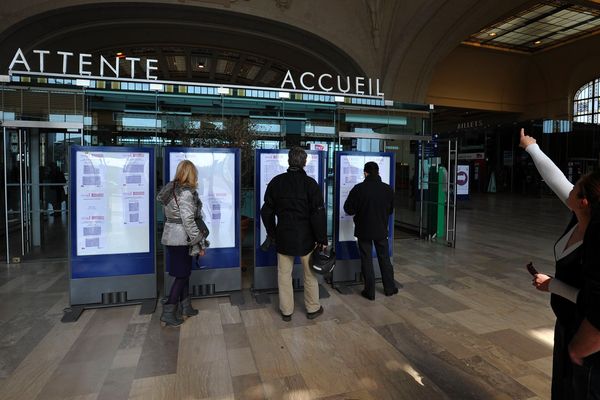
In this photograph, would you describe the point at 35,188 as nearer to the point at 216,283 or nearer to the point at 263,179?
the point at 216,283

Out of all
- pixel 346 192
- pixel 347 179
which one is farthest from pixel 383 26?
pixel 346 192

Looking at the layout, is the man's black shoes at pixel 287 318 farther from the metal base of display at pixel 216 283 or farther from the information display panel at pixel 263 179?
the information display panel at pixel 263 179

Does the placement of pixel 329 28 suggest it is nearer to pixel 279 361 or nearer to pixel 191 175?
pixel 191 175

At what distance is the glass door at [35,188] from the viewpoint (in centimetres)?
662

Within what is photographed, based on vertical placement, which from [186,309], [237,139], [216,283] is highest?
[237,139]

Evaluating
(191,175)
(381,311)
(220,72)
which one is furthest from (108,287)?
(220,72)

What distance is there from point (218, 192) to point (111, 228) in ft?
4.02

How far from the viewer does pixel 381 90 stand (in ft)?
50.7

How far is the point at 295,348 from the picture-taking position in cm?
325

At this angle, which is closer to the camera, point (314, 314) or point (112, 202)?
point (314, 314)

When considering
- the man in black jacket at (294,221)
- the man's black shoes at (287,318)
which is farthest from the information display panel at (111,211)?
the man's black shoes at (287,318)

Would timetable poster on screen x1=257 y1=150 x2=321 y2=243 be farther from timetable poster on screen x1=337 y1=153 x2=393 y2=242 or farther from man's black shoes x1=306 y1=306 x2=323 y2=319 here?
man's black shoes x1=306 y1=306 x2=323 y2=319

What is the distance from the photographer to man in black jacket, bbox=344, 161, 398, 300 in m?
4.50

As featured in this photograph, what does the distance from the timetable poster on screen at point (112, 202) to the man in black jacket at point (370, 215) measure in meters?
2.38
